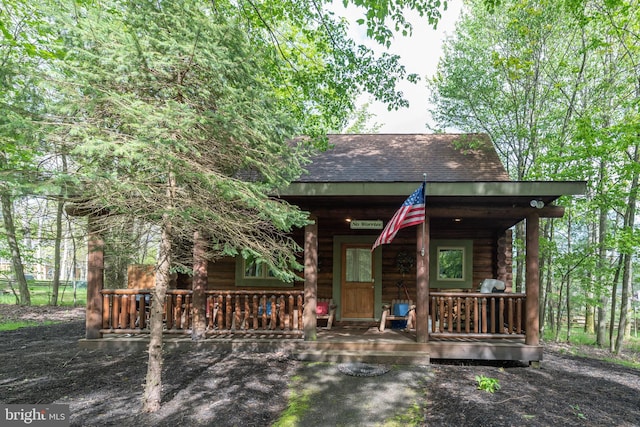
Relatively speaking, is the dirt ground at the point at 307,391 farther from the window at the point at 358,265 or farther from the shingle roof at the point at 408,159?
the shingle roof at the point at 408,159

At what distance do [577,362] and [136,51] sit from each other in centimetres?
854

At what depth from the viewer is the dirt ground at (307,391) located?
3.81 metres

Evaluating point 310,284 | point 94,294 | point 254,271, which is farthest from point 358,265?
point 94,294

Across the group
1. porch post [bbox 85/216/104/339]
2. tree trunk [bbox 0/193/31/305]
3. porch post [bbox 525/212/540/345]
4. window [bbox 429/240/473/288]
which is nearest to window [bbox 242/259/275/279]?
porch post [bbox 85/216/104/339]

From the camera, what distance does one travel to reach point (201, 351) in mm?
6043

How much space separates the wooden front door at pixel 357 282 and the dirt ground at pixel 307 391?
273 centimetres

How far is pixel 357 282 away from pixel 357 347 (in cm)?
265

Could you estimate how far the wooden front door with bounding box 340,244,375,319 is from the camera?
837 centimetres

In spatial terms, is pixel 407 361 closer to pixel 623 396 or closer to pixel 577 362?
pixel 623 396

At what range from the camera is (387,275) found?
855 cm

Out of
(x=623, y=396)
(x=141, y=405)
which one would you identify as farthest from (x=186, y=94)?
(x=623, y=396)

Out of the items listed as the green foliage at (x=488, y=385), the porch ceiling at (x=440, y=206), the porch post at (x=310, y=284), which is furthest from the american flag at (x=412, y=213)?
the green foliage at (x=488, y=385)

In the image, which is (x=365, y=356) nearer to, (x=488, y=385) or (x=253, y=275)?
(x=488, y=385)

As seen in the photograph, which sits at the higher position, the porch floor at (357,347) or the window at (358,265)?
the window at (358,265)
